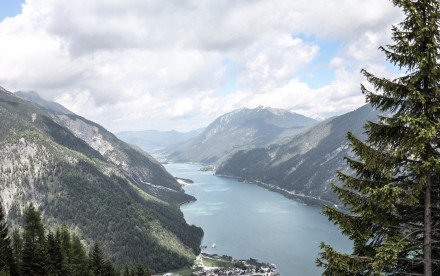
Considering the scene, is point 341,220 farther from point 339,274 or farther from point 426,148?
point 426,148

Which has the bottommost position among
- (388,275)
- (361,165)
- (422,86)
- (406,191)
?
(388,275)

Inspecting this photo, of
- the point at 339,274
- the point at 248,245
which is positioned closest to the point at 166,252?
the point at 248,245

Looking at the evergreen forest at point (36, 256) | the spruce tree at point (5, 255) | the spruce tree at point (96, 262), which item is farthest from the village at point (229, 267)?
the spruce tree at point (5, 255)

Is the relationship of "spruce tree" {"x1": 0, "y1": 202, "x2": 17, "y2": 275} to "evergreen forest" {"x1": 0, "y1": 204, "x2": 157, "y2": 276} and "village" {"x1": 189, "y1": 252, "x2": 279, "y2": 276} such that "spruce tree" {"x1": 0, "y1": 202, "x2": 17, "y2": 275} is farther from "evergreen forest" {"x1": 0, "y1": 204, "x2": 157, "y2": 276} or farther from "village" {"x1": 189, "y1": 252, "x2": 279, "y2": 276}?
"village" {"x1": 189, "y1": 252, "x2": 279, "y2": 276}

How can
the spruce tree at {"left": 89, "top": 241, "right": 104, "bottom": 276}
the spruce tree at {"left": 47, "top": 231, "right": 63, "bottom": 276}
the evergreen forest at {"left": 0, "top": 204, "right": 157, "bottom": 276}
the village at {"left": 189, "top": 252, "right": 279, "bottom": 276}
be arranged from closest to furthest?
the evergreen forest at {"left": 0, "top": 204, "right": 157, "bottom": 276}
the spruce tree at {"left": 47, "top": 231, "right": 63, "bottom": 276}
the spruce tree at {"left": 89, "top": 241, "right": 104, "bottom": 276}
the village at {"left": 189, "top": 252, "right": 279, "bottom": 276}

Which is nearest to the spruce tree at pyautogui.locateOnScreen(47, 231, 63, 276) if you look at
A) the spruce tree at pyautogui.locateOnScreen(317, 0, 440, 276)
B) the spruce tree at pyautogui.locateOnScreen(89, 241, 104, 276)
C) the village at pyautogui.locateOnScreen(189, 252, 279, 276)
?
the spruce tree at pyautogui.locateOnScreen(89, 241, 104, 276)

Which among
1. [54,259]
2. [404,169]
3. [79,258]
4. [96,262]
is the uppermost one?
[404,169]

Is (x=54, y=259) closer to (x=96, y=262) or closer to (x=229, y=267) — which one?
(x=96, y=262)

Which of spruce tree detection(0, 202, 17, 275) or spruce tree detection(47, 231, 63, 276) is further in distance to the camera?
spruce tree detection(47, 231, 63, 276)

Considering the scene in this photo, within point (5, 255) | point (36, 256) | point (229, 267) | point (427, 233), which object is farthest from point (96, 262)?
point (229, 267)
